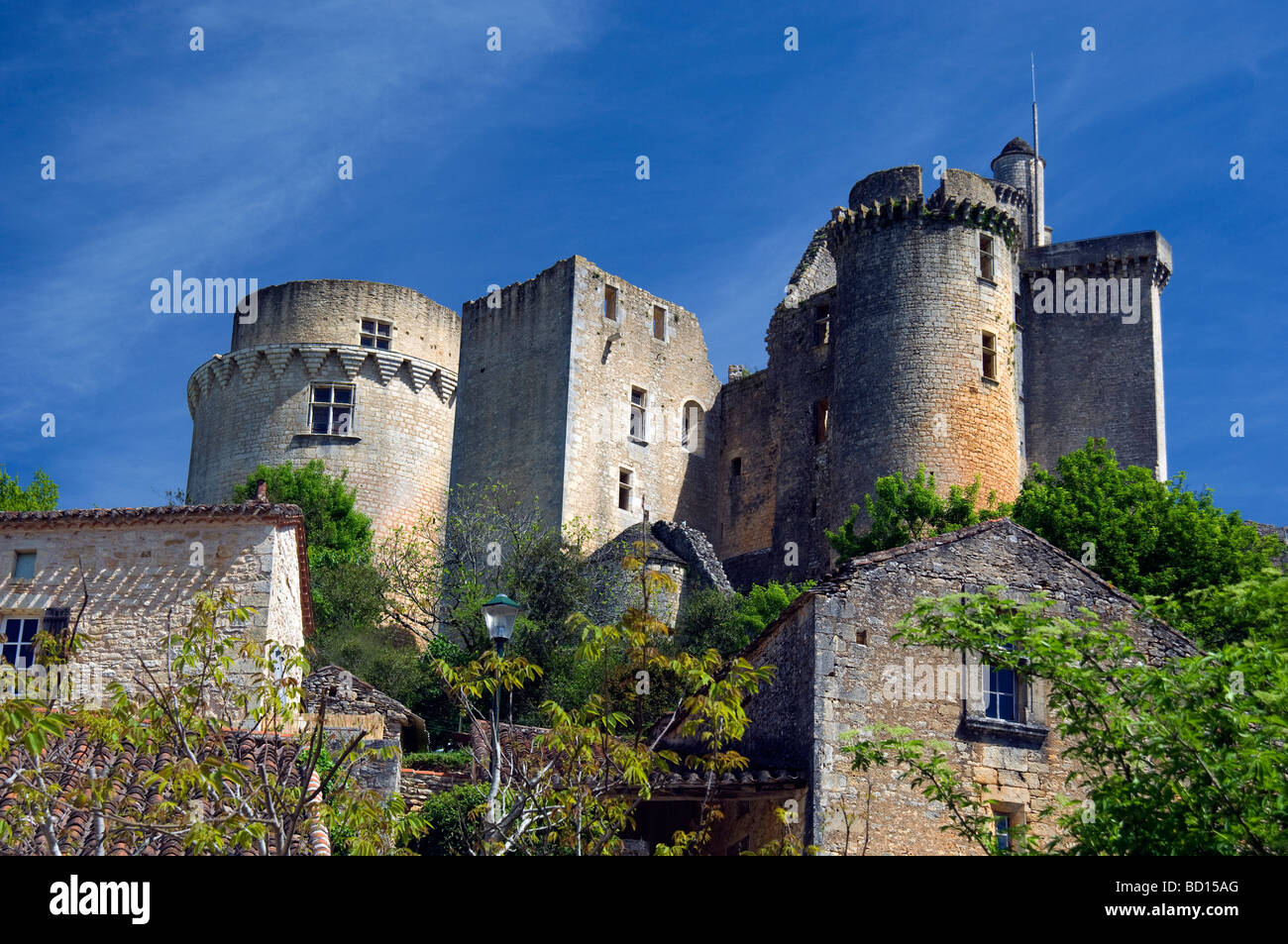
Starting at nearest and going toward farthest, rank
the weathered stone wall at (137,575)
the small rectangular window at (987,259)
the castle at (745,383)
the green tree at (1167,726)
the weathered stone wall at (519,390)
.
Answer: the green tree at (1167,726) → the weathered stone wall at (137,575) → the castle at (745,383) → the small rectangular window at (987,259) → the weathered stone wall at (519,390)

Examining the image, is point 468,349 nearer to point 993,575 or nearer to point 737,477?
point 737,477

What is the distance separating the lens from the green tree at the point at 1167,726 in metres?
9.14

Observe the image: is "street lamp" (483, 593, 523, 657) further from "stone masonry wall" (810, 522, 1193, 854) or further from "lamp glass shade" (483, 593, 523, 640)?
"stone masonry wall" (810, 522, 1193, 854)

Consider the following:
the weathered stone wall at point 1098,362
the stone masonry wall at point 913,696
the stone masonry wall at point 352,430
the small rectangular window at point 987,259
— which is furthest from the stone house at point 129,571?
the weathered stone wall at point 1098,362

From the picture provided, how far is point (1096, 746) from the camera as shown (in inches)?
414

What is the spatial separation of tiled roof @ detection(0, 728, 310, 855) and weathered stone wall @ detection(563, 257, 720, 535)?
973 inches

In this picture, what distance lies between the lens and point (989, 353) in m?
35.3

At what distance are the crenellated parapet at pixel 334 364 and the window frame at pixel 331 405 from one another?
0.29m

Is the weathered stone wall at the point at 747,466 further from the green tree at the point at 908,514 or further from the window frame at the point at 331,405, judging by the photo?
the window frame at the point at 331,405

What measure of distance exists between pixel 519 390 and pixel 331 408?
233 inches

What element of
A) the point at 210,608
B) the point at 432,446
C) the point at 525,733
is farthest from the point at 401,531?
the point at 210,608

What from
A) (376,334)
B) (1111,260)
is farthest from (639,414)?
(1111,260)

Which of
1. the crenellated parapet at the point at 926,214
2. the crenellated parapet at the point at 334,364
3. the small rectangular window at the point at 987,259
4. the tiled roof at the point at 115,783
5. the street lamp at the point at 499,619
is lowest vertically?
the tiled roof at the point at 115,783

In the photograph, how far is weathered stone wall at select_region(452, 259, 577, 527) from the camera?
40250 mm
